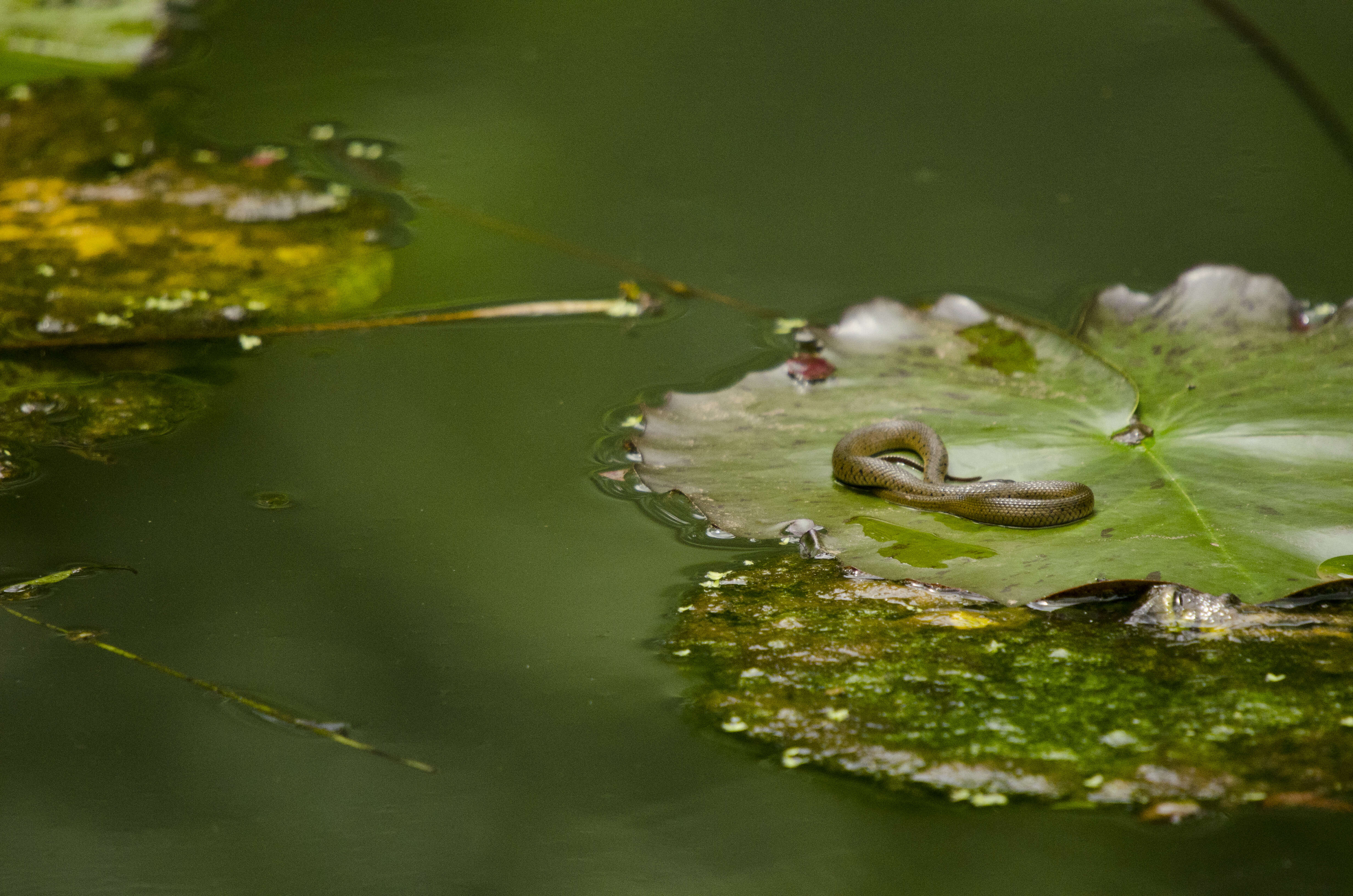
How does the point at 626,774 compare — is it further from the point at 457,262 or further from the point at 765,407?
the point at 457,262

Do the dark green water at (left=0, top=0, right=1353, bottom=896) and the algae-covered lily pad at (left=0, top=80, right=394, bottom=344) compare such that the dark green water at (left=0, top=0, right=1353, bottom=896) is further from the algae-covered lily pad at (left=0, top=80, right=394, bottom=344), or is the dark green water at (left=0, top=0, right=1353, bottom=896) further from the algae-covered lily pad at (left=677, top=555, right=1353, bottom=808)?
the algae-covered lily pad at (left=0, top=80, right=394, bottom=344)

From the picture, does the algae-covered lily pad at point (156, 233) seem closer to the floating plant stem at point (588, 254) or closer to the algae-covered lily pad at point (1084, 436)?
the floating plant stem at point (588, 254)

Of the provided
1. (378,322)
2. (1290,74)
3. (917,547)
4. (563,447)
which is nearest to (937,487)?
(917,547)

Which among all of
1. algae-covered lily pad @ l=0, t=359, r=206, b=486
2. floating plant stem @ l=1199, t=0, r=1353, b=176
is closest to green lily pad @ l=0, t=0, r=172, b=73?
algae-covered lily pad @ l=0, t=359, r=206, b=486

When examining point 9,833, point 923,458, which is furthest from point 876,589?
point 9,833

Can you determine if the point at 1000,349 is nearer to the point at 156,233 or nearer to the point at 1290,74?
the point at 1290,74

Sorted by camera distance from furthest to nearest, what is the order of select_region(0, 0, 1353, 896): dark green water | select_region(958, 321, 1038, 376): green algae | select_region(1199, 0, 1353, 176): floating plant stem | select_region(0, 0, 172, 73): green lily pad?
→ select_region(0, 0, 172, 73): green lily pad < select_region(1199, 0, 1353, 176): floating plant stem < select_region(958, 321, 1038, 376): green algae < select_region(0, 0, 1353, 896): dark green water
